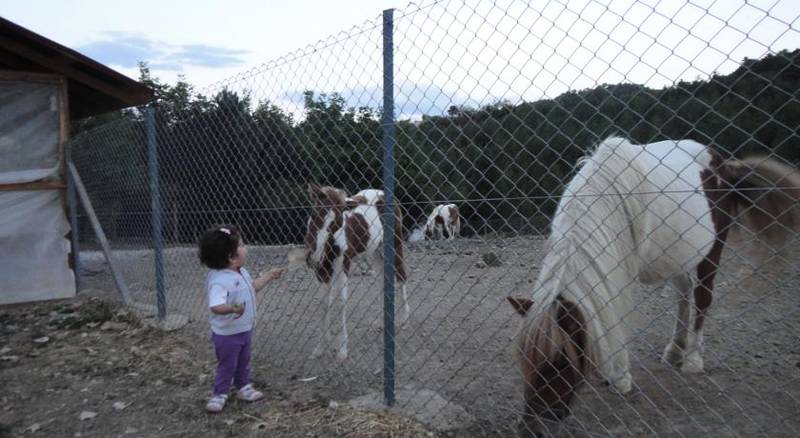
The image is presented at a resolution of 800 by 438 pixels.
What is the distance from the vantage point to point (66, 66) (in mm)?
6426

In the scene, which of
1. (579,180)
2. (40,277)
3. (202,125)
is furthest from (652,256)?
(40,277)

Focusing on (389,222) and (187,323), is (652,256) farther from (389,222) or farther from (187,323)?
(187,323)

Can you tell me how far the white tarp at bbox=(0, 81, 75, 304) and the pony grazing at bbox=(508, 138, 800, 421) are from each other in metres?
6.16

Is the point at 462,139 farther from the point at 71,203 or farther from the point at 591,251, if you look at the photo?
the point at 71,203

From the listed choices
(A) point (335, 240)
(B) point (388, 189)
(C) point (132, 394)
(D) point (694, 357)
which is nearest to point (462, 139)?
(B) point (388, 189)

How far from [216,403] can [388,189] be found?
1776 millimetres

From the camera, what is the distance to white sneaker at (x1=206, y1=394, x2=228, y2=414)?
332 cm

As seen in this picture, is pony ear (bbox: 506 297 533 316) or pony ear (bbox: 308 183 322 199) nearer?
pony ear (bbox: 506 297 533 316)

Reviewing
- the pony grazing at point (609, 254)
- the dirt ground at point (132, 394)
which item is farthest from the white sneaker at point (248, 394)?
the pony grazing at point (609, 254)

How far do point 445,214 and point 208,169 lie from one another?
24.0 ft

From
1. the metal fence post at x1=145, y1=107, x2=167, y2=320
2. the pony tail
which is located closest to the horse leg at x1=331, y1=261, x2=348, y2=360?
the metal fence post at x1=145, y1=107, x2=167, y2=320

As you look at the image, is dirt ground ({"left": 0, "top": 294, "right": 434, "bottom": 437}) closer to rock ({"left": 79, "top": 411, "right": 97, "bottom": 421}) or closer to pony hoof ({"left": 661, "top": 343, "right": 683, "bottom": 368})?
rock ({"left": 79, "top": 411, "right": 97, "bottom": 421})

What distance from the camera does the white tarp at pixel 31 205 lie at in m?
6.19

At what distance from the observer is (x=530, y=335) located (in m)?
2.52
